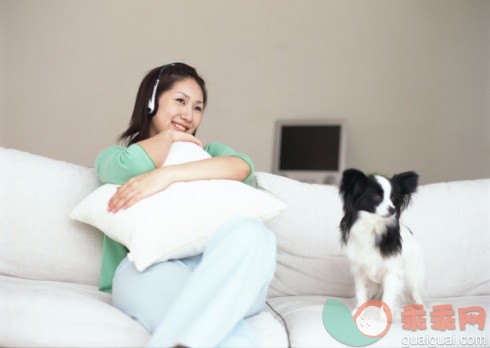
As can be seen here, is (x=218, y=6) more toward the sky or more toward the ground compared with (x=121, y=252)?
more toward the sky

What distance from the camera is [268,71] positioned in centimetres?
441

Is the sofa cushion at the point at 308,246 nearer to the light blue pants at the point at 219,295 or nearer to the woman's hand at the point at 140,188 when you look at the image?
the woman's hand at the point at 140,188

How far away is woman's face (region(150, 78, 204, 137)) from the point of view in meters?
2.16

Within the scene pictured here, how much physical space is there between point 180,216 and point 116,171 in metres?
0.34

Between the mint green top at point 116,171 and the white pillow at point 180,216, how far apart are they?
12cm

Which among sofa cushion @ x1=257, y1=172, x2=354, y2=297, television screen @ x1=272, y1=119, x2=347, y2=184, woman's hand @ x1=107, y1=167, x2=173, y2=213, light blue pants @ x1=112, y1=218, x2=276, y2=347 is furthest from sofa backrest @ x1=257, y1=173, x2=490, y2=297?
television screen @ x1=272, y1=119, x2=347, y2=184

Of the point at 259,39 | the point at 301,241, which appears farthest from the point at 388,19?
the point at 301,241

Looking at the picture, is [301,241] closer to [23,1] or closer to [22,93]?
[22,93]

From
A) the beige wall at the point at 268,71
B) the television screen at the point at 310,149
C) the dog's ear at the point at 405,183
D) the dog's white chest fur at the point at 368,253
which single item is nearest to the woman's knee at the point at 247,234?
the dog's white chest fur at the point at 368,253

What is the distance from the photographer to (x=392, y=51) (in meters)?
4.24

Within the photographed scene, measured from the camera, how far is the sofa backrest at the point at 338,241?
7.22 feet

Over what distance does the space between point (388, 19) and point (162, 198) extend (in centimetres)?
306

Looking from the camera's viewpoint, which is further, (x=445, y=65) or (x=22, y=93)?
(x=22, y=93)

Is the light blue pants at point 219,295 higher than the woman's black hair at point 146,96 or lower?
lower
